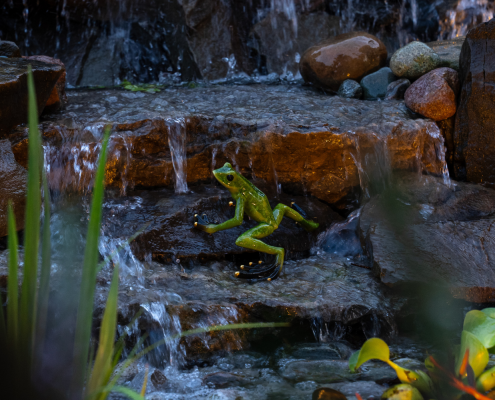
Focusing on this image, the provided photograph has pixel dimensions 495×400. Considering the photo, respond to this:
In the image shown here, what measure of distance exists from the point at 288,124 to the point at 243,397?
97.2 inches

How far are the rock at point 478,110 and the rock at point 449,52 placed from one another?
80cm

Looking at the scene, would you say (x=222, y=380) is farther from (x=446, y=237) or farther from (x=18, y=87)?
(x=18, y=87)

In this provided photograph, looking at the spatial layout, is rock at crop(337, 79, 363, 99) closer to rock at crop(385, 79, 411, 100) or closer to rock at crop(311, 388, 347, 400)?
rock at crop(385, 79, 411, 100)

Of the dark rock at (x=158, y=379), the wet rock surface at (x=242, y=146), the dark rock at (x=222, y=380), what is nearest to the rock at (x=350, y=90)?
the wet rock surface at (x=242, y=146)

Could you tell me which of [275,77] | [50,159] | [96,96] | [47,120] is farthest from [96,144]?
[275,77]

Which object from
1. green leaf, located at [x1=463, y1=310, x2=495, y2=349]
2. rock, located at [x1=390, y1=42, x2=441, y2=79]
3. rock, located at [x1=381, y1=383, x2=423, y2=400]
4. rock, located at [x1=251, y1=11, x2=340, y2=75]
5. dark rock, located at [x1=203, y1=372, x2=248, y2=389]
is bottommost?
dark rock, located at [x1=203, y1=372, x2=248, y2=389]

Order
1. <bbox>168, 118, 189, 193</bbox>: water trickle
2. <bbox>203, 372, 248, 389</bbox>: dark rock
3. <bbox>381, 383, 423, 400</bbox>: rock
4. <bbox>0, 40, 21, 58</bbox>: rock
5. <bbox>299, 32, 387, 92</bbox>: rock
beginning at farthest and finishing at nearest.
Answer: <bbox>299, 32, 387, 92</bbox>: rock, <bbox>0, 40, 21, 58</bbox>: rock, <bbox>168, 118, 189, 193</bbox>: water trickle, <bbox>203, 372, 248, 389</bbox>: dark rock, <bbox>381, 383, 423, 400</bbox>: rock

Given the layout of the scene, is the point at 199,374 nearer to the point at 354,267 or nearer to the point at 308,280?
the point at 308,280

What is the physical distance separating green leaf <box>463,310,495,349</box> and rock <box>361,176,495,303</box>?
10.6 inches

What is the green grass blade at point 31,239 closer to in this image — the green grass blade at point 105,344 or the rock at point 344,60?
the green grass blade at point 105,344

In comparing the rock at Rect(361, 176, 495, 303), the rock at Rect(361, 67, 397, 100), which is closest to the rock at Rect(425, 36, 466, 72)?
the rock at Rect(361, 67, 397, 100)

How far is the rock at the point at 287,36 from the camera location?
664 cm

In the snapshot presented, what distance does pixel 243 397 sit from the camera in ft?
5.94

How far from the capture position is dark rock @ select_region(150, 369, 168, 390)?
6.43ft
